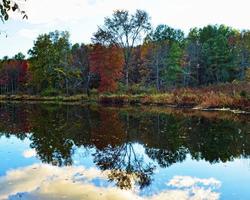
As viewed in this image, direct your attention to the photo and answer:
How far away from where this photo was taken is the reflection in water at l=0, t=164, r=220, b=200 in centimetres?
933

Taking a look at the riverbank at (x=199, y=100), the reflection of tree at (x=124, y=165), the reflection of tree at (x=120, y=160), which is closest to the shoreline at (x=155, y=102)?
the riverbank at (x=199, y=100)

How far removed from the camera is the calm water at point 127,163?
387 inches

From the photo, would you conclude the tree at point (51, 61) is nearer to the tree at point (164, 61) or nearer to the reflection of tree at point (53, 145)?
the tree at point (164, 61)

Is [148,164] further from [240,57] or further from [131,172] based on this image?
[240,57]

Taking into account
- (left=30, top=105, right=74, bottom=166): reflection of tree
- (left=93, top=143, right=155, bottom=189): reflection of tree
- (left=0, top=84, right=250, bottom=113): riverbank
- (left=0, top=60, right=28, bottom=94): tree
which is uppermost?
(left=0, top=60, right=28, bottom=94): tree

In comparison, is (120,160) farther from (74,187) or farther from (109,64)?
(109,64)

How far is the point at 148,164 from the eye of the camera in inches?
522

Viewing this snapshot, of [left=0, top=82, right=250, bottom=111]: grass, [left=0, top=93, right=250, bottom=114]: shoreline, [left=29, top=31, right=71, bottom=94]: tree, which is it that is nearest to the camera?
[left=0, top=93, right=250, bottom=114]: shoreline

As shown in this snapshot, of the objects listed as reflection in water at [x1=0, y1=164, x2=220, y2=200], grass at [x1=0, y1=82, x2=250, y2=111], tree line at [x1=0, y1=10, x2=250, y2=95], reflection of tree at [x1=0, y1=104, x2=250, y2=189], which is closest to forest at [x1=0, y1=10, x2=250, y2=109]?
tree line at [x1=0, y1=10, x2=250, y2=95]

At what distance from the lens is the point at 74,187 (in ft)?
33.3

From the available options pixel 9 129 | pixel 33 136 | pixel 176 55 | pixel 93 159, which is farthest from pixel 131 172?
pixel 176 55

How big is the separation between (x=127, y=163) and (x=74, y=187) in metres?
3.60

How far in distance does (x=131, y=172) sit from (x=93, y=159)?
2.34 metres

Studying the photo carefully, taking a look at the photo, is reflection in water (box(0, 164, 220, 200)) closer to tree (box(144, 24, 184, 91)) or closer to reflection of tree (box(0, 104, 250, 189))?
reflection of tree (box(0, 104, 250, 189))
